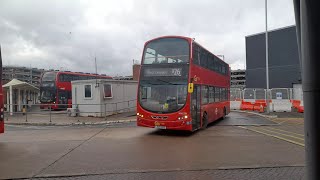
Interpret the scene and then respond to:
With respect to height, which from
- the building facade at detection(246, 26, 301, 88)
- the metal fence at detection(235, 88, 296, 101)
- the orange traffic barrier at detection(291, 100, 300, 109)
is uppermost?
the building facade at detection(246, 26, 301, 88)

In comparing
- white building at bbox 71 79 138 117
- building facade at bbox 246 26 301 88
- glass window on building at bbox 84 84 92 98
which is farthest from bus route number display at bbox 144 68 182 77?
building facade at bbox 246 26 301 88

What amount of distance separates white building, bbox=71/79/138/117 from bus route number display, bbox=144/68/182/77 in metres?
9.10

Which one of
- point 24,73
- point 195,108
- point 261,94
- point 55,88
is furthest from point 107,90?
point 24,73

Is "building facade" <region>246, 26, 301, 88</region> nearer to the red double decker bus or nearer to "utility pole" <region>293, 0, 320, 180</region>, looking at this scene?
the red double decker bus

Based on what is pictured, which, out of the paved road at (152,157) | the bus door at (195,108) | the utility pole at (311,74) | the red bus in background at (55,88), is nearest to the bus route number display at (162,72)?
the bus door at (195,108)

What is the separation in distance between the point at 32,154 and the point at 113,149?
7.79 ft

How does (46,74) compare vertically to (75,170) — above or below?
above

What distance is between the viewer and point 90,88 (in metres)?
24.3

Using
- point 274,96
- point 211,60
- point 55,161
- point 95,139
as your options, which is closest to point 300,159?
point 55,161

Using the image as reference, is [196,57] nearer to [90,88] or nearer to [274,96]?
[90,88]

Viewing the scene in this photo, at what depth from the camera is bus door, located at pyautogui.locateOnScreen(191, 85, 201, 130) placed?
13.8m

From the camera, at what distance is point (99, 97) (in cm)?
2380

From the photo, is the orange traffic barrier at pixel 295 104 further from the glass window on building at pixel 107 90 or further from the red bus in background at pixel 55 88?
the red bus in background at pixel 55 88

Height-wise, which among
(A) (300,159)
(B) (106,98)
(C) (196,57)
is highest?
(C) (196,57)
